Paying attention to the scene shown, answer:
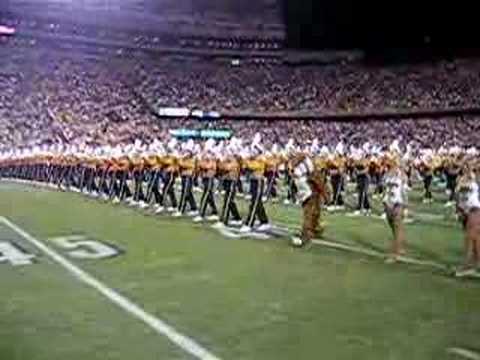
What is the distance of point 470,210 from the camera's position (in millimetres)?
11531

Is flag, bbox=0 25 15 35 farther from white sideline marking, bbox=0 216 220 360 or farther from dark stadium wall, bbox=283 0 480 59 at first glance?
white sideline marking, bbox=0 216 220 360

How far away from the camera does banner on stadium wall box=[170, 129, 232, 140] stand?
66188mm

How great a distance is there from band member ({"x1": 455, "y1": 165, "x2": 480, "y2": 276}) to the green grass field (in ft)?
1.48

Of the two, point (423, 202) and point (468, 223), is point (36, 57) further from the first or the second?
point (468, 223)

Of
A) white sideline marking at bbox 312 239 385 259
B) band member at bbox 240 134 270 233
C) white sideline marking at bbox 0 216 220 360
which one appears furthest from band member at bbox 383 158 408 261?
band member at bbox 240 134 270 233

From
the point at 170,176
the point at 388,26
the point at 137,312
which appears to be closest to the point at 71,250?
the point at 137,312

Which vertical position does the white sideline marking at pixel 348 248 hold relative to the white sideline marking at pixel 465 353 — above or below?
below

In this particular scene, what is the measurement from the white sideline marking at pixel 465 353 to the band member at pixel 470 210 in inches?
163

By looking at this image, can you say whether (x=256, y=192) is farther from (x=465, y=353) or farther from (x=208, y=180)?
(x=465, y=353)

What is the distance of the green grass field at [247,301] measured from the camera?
789 cm

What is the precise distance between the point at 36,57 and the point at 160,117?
32.4ft

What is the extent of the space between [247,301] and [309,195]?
5883 mm

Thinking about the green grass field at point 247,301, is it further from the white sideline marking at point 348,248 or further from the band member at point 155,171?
the band member at point 155,171

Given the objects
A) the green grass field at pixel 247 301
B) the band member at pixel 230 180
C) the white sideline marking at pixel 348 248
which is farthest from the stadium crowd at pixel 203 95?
the green grass field at pixel 247 301
